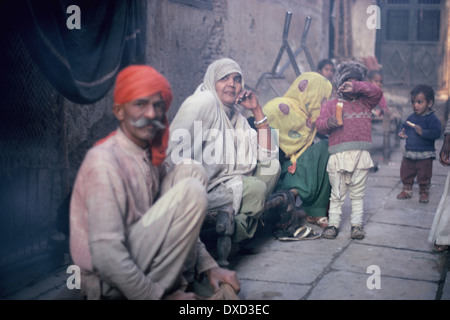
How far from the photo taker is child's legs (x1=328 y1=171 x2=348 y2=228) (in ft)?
15.4

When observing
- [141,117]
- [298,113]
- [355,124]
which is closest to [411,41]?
[298,113]

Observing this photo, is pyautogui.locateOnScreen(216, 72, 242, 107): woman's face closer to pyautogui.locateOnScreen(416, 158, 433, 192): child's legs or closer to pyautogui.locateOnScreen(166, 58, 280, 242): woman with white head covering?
pyautogui.locateOnScreen(166, 58, 280, 242): woman with white head covering

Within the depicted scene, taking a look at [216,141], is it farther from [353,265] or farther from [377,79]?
[377,79]

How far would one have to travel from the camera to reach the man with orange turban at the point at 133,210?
2.49 meters

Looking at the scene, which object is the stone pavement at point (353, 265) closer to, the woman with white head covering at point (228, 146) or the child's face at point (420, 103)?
the woman with white head covering at point (228, 146)

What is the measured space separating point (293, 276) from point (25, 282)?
1.85m

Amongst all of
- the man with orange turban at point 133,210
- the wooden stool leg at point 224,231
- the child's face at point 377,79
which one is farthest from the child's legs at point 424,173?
the man with orange turban at point 133,210

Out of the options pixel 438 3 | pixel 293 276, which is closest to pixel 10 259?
pixel 293 276

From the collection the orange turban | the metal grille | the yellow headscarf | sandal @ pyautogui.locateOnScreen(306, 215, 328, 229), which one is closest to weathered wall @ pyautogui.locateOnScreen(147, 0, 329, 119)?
the yellow headscarf

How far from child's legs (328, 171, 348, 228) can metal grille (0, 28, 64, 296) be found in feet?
7.65

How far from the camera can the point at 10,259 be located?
12.1ft

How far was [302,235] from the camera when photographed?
15.2 ft
